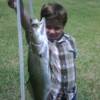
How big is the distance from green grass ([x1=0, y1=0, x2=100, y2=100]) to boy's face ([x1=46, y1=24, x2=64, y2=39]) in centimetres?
249

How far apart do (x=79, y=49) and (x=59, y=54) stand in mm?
5420

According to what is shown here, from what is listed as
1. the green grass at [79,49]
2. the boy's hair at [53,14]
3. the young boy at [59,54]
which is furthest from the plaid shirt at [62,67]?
the green grass at [79,49]

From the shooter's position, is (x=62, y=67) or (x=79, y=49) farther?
(x=79, y=49)

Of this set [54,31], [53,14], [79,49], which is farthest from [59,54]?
[79,49]

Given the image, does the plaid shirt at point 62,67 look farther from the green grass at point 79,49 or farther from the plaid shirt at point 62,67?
the green grass at point 79,49

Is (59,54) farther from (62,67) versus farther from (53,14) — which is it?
(53,14)

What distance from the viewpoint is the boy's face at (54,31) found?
3.61 m

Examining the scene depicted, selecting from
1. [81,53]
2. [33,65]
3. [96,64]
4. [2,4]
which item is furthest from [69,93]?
[2,4]

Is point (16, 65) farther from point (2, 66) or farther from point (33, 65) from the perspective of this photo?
point (33, 65)

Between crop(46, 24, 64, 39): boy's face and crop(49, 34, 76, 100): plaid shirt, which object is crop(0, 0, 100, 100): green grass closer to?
crop(49, 34, 76, 100): plaid shirt

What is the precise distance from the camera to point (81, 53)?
874 centimetres

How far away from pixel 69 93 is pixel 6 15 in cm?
922

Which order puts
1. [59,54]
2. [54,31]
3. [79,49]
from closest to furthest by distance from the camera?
[54,31] → [59,54] → [79,49]

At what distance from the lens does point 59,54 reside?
3.74m
